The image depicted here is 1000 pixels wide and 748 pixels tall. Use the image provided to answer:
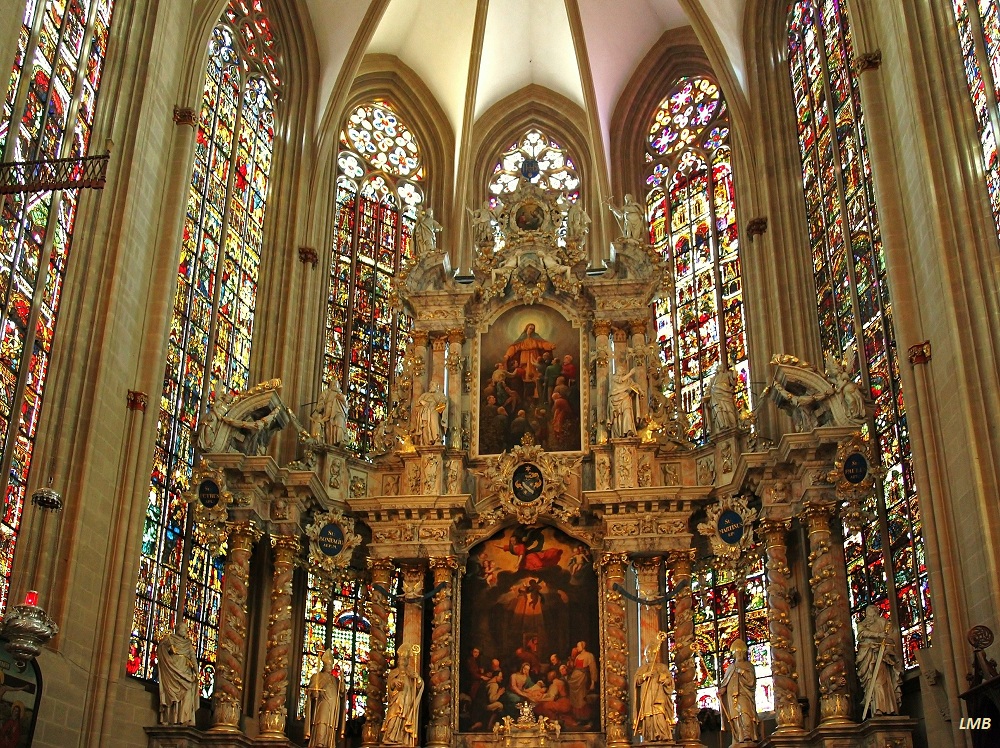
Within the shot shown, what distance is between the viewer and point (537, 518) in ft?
63.7

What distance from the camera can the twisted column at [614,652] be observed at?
1767 cm

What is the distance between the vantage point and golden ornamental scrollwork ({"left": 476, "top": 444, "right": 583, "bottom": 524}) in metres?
19.3

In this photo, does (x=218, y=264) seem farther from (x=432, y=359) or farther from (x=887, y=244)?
(x=887, y=244)

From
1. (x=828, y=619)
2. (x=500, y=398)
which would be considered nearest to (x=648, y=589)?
(x=828, y=619)

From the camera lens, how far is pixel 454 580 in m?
19.1

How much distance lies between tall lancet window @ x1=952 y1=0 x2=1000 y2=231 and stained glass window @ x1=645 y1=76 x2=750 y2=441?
6.57 m

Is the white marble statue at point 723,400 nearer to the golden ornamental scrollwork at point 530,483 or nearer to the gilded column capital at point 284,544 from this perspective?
the golden ornamental scrollwork at point 530,483

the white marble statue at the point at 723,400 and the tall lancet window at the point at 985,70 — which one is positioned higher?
the tall lancet window at the point at 985,70

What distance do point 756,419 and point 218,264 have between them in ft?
30.4

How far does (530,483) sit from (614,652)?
3.00 metres

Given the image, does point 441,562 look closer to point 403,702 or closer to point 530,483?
point 530,483

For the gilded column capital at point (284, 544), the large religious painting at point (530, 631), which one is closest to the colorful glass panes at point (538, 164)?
the large religious painting at point (530, 631)

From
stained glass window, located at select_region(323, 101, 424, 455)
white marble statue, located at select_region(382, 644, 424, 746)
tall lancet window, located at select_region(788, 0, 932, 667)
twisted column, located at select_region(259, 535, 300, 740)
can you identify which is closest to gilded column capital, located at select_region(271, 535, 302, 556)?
twisted column, located at select_region(259, 535, 300, 740)

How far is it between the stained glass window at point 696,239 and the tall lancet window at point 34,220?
10053 mm
